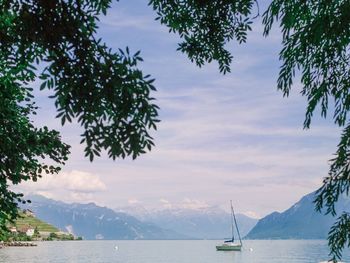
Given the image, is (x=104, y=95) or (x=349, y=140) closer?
(x=104, y=95)

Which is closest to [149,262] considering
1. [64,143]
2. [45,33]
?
[64,143]

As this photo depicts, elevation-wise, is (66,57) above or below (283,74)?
below

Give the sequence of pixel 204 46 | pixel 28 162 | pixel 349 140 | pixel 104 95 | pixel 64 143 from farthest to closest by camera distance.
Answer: pixel 64 143 < pixel 28 162 < pixel 204 46 < pixel 349 140 < pixel 104 95

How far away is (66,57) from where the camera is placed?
629 cm

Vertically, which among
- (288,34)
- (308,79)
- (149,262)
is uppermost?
(288,34)

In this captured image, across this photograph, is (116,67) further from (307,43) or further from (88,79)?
(307,43)

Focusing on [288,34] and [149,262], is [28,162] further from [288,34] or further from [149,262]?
[149,262]

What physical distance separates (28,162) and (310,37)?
352 inches

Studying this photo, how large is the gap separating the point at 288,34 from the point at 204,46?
195 centimetres

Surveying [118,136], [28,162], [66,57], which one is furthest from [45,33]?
[28,162]

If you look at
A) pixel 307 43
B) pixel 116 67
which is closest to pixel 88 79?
pixel 116 67

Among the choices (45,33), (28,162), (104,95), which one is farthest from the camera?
(28,162)

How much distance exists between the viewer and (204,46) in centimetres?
1138

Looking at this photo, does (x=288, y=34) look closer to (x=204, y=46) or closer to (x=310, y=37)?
(x=310, y=37)
